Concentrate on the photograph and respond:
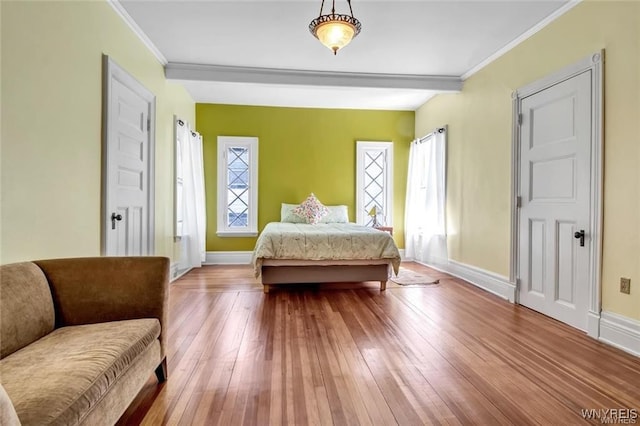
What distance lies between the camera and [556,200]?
2.77m

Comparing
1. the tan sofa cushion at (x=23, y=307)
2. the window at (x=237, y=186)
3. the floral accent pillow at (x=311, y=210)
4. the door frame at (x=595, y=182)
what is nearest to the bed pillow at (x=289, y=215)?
the floral accent pillow at (x=311, y=210)

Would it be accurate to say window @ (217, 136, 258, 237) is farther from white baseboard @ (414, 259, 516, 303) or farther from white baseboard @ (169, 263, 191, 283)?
white baseboard @ (414, 259, 516, 303)

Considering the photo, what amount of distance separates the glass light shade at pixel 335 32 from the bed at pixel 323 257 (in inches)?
77.2

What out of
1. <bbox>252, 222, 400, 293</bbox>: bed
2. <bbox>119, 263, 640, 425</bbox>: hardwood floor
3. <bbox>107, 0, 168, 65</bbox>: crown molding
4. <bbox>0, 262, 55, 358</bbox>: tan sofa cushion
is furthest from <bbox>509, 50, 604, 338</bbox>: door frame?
<bbox>107, 0, 168, 65</bbox>: crown molding

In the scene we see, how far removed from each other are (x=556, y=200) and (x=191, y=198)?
4410 millimetres

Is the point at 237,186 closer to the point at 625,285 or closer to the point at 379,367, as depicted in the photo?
the point at 379,367

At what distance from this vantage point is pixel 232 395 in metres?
1.63

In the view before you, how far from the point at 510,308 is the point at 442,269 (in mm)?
1637

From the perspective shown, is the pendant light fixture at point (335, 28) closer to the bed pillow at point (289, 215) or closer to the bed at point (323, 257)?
the bed at point (323, 257)

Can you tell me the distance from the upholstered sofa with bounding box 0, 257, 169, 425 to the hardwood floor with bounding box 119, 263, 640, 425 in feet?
1.16

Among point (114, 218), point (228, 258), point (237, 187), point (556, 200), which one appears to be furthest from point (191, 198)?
point (556, 200)

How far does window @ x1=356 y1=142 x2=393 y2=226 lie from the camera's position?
222 inches

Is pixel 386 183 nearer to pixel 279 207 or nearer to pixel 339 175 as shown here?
pixel 339 175

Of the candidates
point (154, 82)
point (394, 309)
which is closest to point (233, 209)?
point (154, 82)
